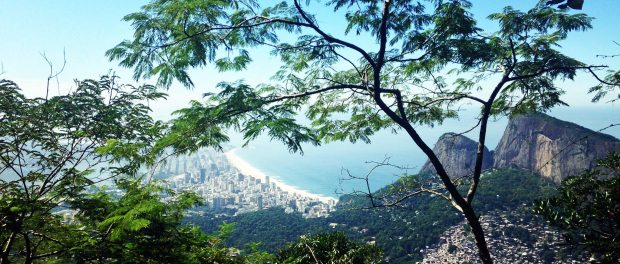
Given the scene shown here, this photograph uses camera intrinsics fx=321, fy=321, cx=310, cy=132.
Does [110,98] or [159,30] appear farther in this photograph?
[110,98]

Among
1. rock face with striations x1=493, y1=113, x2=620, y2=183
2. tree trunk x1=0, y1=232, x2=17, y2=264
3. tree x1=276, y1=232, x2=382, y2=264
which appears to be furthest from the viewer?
rock face with striations x1=493, y1=113, x2=620, y2=183

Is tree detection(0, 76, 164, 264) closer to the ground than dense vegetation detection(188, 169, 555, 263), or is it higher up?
higher up

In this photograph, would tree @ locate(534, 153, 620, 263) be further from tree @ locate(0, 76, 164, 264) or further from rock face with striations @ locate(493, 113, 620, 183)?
rock face with striations @ locate(493, 113, 620, 183)

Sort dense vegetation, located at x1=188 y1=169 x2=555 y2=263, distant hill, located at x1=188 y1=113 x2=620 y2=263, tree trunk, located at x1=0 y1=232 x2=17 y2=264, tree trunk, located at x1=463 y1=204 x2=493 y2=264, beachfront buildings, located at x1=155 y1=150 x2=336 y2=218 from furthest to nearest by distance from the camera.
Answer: beachfront buildings, located at x1=155 y1=150 x2=336 y2=218, dense vegetation, located at x1=188 y1=169 x2=555 y2=263, distant hill, located at x1=188 y1=113 x2=620 y2=263, tree trunk, located at x1=463 y1=204 x2=493 y2=264, tree trunk, located at x1=0 y1=232 x2=17 y2=264

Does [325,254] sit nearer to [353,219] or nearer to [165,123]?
[165,123]

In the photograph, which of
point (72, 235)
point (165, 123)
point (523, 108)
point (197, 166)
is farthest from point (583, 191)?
point (197, 166)

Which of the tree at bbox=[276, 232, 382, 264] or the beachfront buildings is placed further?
the beachfront buildings

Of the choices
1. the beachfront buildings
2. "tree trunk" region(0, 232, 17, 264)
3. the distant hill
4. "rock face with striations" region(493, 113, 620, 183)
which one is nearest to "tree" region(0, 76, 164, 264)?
"tree trunk" region(0, 232, 17, 264)
